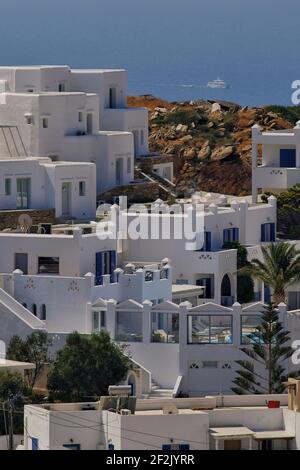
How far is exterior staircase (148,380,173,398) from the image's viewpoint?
6881 centimetres

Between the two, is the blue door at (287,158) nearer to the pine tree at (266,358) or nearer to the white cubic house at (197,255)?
the white cubic house at (197,255)

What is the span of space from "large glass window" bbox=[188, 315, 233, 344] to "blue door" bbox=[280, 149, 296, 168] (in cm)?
1753

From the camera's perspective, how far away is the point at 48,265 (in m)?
72.8

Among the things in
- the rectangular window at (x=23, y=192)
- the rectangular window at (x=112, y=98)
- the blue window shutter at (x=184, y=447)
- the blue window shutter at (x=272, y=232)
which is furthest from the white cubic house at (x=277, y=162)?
the blue window shutter at (x=184, y=447)

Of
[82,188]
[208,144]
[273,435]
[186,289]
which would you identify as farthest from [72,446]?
[208,144]

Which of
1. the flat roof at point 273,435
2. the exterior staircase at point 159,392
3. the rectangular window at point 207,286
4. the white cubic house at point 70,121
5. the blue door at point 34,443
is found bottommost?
the exterior staircase at point 159,392

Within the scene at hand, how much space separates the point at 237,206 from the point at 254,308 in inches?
357

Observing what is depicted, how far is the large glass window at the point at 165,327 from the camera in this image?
7056cm

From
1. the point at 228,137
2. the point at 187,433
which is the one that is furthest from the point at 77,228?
the point at 228,137

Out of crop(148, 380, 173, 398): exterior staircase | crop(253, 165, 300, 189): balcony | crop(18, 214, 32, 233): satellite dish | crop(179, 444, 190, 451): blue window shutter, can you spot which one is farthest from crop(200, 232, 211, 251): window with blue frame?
crop(179, 444, 190, 451): blue window shutter

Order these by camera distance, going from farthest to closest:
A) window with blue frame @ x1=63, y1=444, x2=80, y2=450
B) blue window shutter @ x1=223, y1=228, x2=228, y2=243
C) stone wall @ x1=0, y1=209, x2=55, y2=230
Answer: blue window shutter @ x1=223, y1=228, x2=228, y2=243 → stone wall @ x1=0, y1=209, x2=55, y2=230 → window with blue frame @ x1=63, y1=444, x2=80, y2=450

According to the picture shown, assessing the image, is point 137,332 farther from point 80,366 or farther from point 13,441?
point 13,441

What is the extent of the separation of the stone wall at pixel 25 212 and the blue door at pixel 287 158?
38.6 ft

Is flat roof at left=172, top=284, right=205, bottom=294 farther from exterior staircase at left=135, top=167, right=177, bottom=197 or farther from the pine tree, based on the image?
exterior staircase at left=135, top=167, right=177, bottom=197
